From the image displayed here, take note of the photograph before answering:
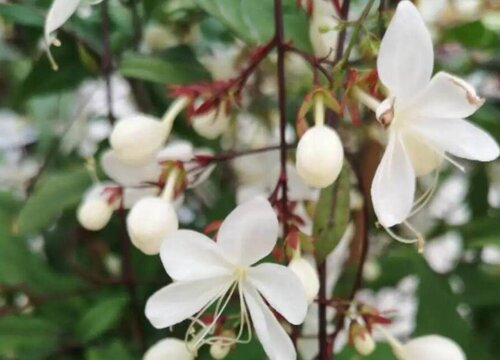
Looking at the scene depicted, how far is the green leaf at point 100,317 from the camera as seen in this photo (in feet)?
1.74

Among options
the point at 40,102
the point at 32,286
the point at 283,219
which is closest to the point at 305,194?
the point at 283,219

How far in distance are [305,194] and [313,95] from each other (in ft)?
0.34

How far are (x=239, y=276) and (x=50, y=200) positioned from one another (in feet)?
0.66

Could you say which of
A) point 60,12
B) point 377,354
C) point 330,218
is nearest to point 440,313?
point 377,354

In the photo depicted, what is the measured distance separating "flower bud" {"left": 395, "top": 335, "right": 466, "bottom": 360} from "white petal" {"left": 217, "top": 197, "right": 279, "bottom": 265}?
4.1 inches

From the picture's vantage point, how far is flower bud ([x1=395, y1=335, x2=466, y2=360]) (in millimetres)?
405

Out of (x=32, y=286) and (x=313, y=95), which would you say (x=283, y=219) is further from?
(x=32, y=286)

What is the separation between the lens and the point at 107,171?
1.55 ft

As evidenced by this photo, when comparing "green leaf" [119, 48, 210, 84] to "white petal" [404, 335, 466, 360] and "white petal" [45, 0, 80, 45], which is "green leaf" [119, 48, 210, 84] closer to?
"white petal" [45, 0, 80, 45]

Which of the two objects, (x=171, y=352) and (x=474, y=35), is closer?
(x=171, y=352)

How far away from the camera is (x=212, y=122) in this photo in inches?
17.0

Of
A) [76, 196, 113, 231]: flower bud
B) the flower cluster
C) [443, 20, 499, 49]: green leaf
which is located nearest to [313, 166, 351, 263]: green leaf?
the flower cluster

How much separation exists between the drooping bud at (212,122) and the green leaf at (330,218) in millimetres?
65

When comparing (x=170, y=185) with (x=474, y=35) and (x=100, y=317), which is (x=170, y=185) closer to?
(x=100, y=317)
